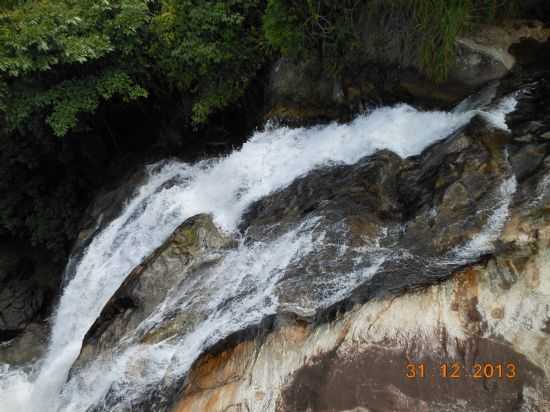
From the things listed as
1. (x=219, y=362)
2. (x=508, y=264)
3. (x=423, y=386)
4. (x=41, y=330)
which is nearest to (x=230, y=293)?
(x=219, y=362)

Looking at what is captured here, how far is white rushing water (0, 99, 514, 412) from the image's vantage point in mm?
4496

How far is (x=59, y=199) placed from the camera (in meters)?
9.42

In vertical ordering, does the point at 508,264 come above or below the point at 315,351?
above

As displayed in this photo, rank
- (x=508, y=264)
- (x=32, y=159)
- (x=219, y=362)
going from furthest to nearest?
(x=32, y=159) < (x=219, y=362) < (x=508, y=264)

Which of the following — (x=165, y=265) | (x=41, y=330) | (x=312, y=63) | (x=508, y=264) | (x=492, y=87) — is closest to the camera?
(x=508, y=264)

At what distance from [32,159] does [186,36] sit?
4.12m

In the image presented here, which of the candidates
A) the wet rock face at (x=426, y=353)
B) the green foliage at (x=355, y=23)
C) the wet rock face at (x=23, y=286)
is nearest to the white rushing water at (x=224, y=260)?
the wet rock face at (x=426, y=353)

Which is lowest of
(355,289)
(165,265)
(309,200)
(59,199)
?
(355,289)

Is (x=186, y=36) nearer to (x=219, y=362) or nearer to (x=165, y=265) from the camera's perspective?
(x=165, y=265)

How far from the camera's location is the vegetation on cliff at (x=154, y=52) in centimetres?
598

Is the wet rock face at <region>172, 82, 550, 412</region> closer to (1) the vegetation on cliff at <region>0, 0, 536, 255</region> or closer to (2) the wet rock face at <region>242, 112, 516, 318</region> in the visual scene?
(2) the wet rock face at <region>242, 112, 516, 318</region>
